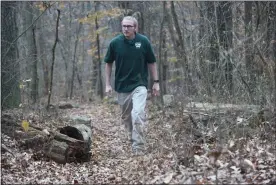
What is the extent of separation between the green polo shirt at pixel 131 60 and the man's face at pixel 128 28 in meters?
0.09

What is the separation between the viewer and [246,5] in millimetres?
11297

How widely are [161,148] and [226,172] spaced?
1.38 metres

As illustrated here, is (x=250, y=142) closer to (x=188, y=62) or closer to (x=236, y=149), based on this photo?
(x=236, y=149)

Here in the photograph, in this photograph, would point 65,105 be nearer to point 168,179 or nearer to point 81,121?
point 81,121

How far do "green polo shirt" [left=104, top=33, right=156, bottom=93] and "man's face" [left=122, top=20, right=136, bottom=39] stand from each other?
0.09 metres

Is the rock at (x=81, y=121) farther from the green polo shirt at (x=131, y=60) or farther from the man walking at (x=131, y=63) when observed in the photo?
the green polo shirt at (x=131, y=60)

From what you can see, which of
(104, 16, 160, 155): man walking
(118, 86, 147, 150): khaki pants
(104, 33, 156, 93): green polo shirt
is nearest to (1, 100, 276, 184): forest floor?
(118, 86, 147, 150): khaki pants

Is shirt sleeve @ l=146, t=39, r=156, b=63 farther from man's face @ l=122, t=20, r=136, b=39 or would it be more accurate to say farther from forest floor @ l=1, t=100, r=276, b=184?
forest floor @ l=1, t=100, r=276, b=184

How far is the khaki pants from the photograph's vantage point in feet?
23.5

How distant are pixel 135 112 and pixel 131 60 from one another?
0.90 meters

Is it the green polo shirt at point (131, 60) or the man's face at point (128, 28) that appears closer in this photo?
the man's face at point (128, 28)

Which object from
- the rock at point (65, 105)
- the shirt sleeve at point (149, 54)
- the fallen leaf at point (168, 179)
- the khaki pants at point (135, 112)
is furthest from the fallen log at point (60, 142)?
the rock at point (65, 105)

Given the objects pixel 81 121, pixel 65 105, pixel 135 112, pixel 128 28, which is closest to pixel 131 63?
pixel 128 28

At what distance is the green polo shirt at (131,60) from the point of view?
298 inches
